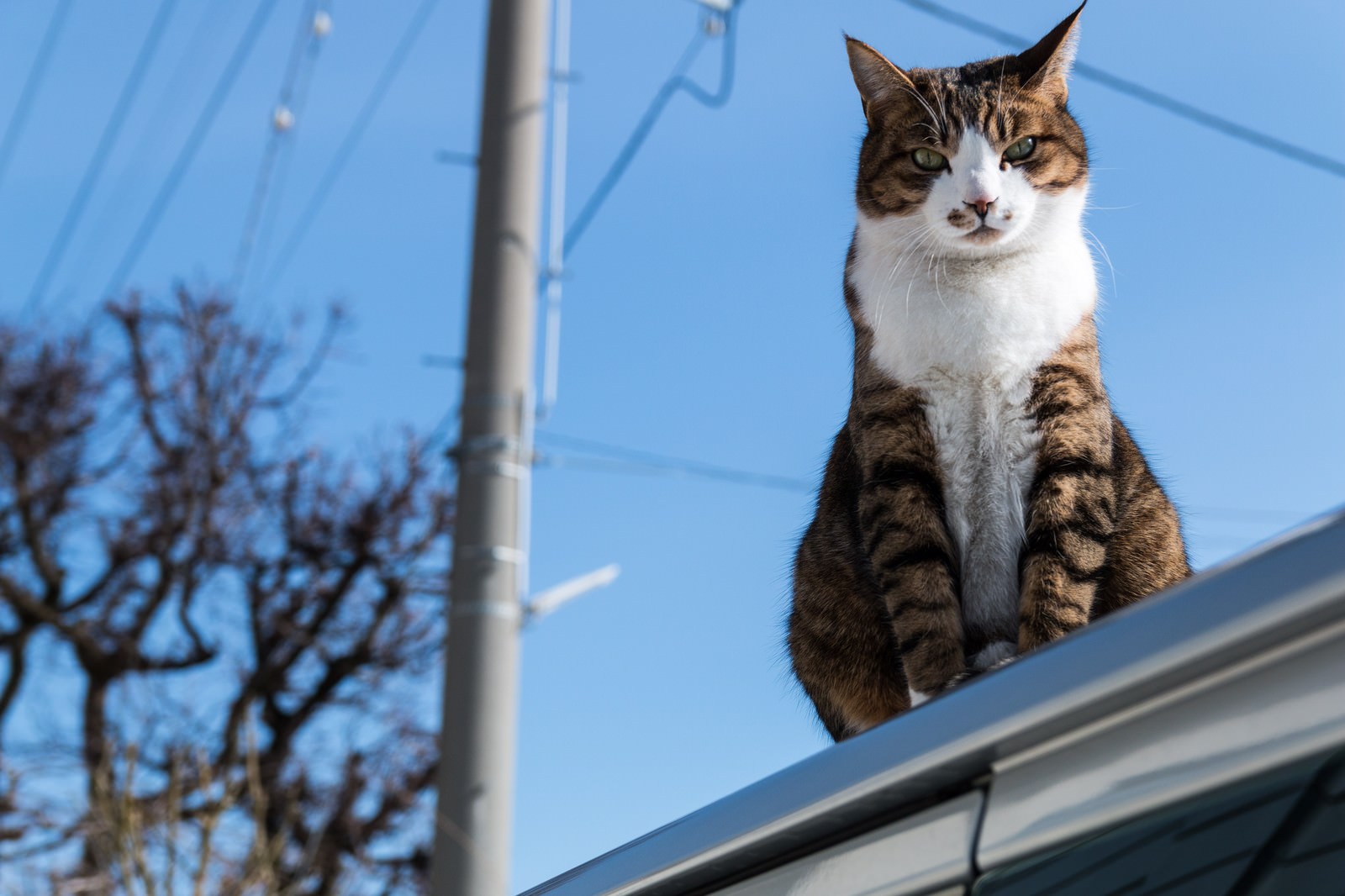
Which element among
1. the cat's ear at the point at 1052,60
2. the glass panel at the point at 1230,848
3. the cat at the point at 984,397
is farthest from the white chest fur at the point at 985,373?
the glass panel at the point at 1230,848

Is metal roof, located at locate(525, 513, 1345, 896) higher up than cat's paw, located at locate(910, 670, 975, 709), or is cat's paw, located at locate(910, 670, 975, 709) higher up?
cat's paw, located at locate(910, 670, 975, 709)

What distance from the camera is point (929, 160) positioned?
1.51m

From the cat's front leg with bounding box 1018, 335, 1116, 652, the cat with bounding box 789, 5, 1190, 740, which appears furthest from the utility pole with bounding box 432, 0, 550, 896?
the cat's front leg with bounding box 1018, 335, 1116, 652

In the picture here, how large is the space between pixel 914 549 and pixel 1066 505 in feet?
0.54

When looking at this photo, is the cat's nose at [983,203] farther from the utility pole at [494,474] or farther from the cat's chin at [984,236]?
the utility pole at [494,474]

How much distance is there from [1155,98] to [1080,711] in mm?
3804

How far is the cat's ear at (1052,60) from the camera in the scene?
1496mm

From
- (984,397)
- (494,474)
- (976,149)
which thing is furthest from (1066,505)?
(494,474)

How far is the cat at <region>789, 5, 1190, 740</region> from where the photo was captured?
138 cm

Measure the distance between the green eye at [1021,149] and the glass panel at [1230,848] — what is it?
3.03ft

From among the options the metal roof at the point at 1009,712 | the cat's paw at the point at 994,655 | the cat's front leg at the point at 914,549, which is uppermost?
the cat's front leg at the point at 914,549

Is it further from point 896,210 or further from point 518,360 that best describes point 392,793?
point 896,210

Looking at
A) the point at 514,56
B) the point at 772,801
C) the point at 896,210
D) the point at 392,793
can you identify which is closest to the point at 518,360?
the point at 514,56

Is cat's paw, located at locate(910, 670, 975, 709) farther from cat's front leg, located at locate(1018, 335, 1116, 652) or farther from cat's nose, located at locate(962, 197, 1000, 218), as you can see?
cat's nose, located at locate(962, 197, 1000, 218)
